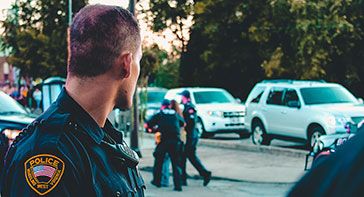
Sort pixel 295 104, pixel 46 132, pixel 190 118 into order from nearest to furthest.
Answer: pixel 46 132 → pixel 190 118 → pixel 295 104

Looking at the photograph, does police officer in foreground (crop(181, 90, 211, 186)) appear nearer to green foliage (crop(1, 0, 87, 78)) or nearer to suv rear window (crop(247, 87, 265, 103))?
suv rear window (crop(247, 87, 265, 103))

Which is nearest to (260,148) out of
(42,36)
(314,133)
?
(314,133)

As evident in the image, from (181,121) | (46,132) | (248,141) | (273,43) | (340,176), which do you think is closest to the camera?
(340,176)

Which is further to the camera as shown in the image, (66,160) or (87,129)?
(87,129)

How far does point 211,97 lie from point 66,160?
2364 cm

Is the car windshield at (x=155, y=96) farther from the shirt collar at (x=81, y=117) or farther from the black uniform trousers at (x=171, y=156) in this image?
the shirt collar at (x=81, y=117)

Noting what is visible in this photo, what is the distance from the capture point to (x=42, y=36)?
95.9 ft

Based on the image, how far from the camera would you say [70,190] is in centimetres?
224

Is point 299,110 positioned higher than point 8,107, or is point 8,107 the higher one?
point 8,107

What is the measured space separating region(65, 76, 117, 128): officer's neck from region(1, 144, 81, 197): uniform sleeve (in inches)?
11.0

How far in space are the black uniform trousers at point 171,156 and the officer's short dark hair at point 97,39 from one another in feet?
34.1

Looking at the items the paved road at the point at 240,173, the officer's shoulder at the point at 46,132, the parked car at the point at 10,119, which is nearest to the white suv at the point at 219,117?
the paved road at the point at 240,173

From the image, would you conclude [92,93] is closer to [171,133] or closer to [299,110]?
[171,133]

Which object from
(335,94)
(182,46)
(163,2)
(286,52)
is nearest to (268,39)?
(286,52)
